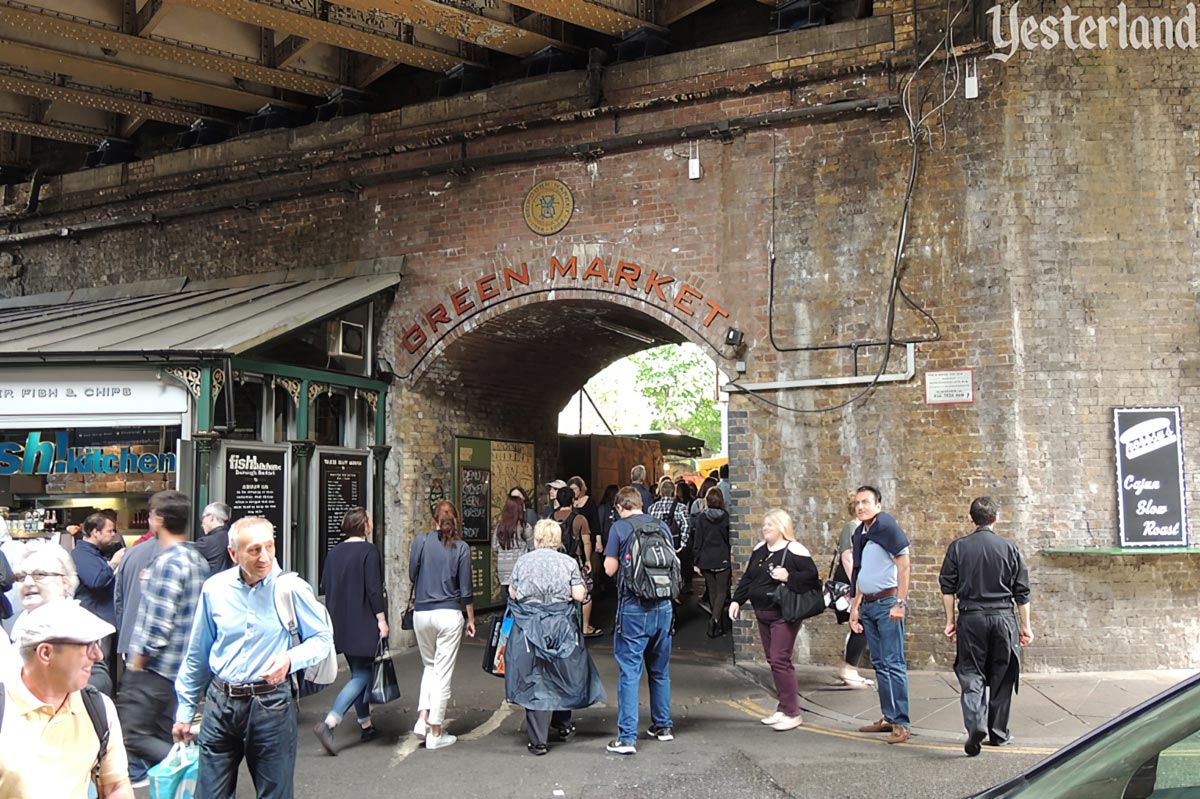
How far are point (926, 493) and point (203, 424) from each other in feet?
21.9

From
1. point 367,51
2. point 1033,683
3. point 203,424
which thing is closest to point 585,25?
point 367,51

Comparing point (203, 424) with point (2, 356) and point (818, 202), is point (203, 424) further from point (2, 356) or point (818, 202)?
point (818, 202)

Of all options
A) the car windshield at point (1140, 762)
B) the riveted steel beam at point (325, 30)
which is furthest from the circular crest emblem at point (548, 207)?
the car windshield at point (1140, 762)

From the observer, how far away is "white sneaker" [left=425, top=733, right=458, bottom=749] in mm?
7242

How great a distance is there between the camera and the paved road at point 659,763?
6.11 metres

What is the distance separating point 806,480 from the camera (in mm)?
10164

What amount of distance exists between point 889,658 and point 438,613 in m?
3.18

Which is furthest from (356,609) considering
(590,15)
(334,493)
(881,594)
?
(590,15)

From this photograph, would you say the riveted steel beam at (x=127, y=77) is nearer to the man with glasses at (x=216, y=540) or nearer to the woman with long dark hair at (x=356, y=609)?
the man with glasses at (x=216, y=540)

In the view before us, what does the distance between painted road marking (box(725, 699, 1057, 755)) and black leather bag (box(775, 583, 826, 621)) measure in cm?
86

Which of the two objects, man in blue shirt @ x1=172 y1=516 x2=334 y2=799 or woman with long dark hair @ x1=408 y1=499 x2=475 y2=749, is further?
woman with long dark hair @ x1=408 y1=499 x2=475 y2=749

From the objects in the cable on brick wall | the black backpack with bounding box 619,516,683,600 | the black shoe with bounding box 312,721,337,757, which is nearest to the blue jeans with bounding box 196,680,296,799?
the black shoe with bounding box 312,721,337,757

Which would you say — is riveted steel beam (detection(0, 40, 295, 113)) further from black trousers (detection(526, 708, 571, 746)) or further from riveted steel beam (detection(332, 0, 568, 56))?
black trousers (detection(526, 708, 571, 746))

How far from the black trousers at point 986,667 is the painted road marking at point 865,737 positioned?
14cm
